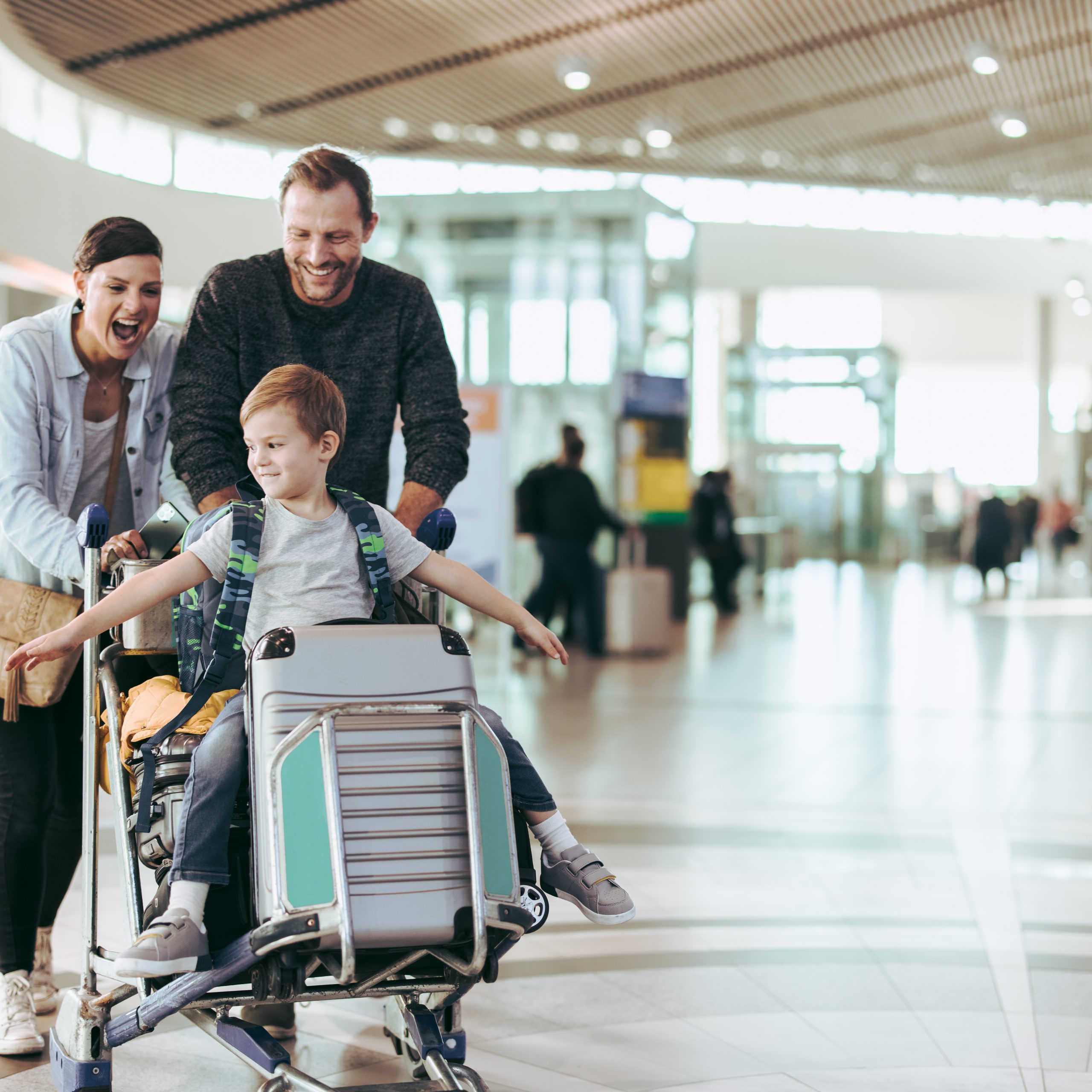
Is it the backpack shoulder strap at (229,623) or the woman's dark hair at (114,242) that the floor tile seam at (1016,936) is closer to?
the backpack shoulder strap at (229,623)

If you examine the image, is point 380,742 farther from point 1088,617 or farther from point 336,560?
point 1088,617

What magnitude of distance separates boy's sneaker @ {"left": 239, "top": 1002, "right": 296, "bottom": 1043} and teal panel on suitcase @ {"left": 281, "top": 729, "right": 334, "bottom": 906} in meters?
1.20

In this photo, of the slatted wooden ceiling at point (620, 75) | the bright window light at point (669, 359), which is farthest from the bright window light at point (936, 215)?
the bright window light at point (669, 359)

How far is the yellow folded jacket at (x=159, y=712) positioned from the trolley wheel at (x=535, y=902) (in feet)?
2.05

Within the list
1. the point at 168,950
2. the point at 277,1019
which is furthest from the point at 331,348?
the point at 277,1019

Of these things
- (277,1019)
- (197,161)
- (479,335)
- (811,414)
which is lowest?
(277,1019)

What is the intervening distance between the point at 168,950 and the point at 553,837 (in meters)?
0.76

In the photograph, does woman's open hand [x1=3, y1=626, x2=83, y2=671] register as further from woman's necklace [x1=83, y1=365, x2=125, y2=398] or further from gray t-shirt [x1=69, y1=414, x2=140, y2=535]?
woman's necklace [x1=83, y1=365, x2=125, y2=398]

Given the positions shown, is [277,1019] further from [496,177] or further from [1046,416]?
[1046,416]

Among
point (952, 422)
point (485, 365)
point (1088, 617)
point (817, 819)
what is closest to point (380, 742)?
point (817, 819)

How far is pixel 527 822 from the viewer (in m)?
2.65

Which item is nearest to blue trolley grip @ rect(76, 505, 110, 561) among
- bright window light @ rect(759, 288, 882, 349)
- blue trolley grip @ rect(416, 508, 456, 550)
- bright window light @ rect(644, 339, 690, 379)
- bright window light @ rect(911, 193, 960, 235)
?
blue trolley grip @ rect(416, 508, 456, 550)

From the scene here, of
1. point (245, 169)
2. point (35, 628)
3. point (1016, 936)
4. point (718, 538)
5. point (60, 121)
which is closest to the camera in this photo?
point (35, 628)

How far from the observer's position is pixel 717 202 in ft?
67.4
